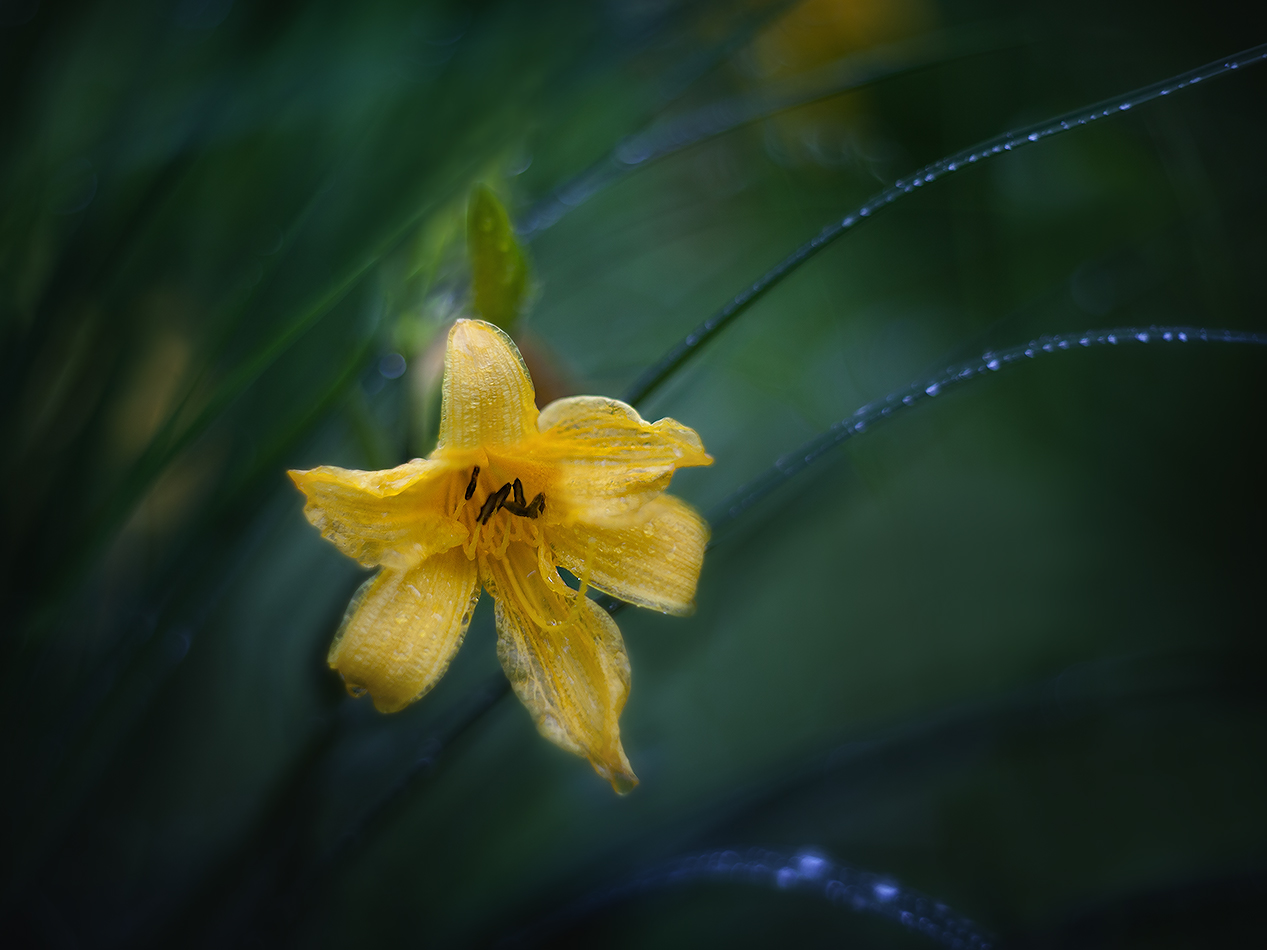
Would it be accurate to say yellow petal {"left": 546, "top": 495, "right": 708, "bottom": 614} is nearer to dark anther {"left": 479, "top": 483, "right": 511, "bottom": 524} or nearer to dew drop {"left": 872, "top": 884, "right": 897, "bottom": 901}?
dark anther {"left": 479, "top": 483, "right": 511, "bottom": 524}

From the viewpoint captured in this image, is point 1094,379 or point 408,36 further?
point 1094,379

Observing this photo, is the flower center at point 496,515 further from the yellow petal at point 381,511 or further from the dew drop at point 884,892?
the dew drop at point 884,892

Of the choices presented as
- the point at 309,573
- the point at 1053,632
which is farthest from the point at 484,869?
the point at 1053,632

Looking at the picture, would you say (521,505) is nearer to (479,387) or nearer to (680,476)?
(479,387)

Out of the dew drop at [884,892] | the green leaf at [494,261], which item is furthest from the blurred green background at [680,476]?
the dew drop at [884,892]

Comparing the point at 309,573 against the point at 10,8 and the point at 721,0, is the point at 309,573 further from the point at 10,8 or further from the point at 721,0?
the point at 721,0

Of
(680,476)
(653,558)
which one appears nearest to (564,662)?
(653,558)

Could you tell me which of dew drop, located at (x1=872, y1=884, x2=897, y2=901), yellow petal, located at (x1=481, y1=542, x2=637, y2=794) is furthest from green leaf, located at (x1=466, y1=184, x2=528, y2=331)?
dew drop, located at (x1=872, y1=884, x2=897, y2=901)
